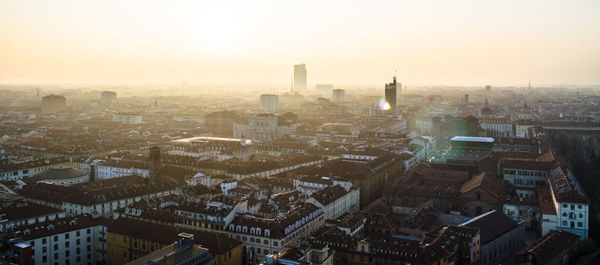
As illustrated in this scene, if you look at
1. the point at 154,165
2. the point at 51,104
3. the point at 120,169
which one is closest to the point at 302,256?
the point at 154,165

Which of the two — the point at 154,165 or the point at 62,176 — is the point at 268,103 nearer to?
the point at 154,165

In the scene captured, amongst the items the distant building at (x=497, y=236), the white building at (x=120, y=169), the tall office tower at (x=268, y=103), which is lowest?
the distant building at (x=497, y=236)

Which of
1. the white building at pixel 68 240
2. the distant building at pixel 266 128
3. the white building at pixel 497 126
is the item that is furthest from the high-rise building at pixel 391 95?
the white building at pixel 68 240

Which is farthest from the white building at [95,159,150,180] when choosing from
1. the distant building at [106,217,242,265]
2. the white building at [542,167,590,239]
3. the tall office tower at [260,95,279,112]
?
the tall office tower at [260,95,279,112]

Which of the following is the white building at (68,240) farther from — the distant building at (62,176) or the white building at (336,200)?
the distant building at (62,176)

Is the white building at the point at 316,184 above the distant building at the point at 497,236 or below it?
above
